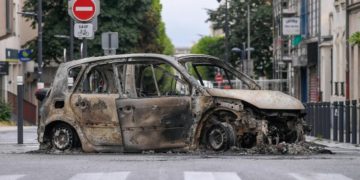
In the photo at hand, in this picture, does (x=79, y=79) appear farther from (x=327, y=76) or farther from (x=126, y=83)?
(x=327, y=76)

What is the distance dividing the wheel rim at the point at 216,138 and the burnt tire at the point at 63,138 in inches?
93.5

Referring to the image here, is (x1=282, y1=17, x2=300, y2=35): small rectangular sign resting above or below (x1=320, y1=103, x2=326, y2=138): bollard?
above

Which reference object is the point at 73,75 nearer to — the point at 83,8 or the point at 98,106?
the point at 98,106

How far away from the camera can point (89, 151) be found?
54.9 feet

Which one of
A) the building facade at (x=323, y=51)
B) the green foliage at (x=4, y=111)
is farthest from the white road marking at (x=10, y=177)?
the green foliage at (x=4, y=111)

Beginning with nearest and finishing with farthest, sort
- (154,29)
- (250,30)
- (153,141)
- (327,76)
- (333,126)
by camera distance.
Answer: (153,141)
(333,126)
(327,76)
(154,29)
(250,30)

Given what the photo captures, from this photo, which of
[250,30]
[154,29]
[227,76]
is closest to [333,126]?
[227,76]

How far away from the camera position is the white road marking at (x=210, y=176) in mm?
10688

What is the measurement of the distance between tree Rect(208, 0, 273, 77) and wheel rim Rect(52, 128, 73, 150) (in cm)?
7878

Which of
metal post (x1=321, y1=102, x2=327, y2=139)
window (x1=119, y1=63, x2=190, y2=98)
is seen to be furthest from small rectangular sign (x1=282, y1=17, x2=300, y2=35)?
window (x1=119, y1=63, x2=190, y2=98)

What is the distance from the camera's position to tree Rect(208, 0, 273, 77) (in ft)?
315

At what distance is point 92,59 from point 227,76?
2.35 meters

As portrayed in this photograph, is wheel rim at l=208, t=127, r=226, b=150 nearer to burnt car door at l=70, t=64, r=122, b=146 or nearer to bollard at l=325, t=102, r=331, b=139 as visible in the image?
burnt car door at l=70, t=64, r=122, b=146

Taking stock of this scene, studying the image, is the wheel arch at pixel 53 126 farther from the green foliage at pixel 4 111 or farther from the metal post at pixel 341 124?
the green foliage at pixel 4 111
